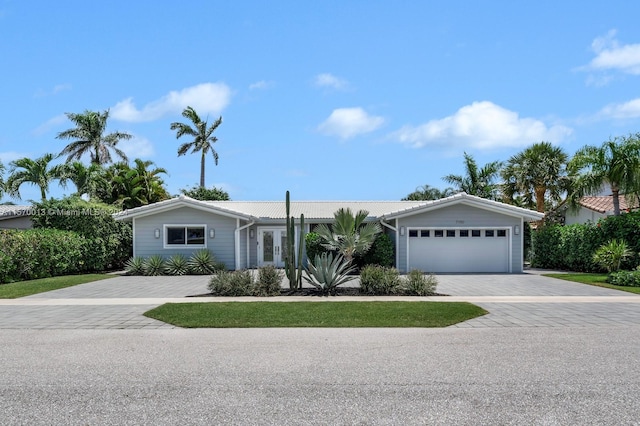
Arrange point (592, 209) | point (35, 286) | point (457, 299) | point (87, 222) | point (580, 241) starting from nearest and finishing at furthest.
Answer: point (457, 299) < point (35, 286) < point (580, 241) < point (87, 222) < point (592, 209)

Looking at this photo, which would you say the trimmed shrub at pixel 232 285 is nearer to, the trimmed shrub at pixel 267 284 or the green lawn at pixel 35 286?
the trimmed shrub at pixel 267 284

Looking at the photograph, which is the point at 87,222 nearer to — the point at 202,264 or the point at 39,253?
the point at 39,253

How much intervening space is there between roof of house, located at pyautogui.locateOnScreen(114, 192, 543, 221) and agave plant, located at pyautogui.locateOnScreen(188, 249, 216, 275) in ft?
7.12

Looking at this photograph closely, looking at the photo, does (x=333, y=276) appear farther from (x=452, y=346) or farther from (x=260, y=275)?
(x=452, y=346)

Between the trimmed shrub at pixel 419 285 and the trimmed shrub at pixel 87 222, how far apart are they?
15.4 m

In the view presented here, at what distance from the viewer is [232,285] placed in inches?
549

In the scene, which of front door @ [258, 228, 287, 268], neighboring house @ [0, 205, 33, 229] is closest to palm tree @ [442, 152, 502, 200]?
front door @ [258, 228, 287, 268]

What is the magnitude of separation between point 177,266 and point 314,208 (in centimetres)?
915

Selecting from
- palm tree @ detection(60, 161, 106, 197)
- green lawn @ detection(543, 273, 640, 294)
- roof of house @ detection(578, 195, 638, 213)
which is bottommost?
green lawn @ detection(543, 273, 640, 294)

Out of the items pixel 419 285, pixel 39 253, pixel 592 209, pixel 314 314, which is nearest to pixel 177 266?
pixel 39 253

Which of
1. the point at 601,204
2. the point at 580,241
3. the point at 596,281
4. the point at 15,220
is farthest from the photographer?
the point at 15,220

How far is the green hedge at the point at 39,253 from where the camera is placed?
17.7 metres

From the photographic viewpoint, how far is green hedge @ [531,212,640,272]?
19.2 metres

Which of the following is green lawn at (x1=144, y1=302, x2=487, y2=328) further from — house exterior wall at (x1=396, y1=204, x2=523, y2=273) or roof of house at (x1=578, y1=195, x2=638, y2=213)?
roof of house at (x1=578, y1=195, x2=638, y2=213)
